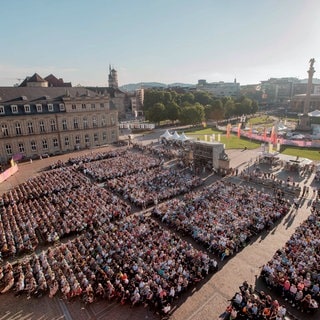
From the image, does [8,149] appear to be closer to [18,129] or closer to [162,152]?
[18,129]

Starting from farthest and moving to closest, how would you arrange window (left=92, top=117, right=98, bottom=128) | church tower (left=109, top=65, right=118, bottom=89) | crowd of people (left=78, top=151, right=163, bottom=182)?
church tower (left=109, top=65, right=118, bottom=89)
window (left=92, top=117, right=98, bottom=128)
crowd of people (left=78, top=151, right=163, bottom=182)

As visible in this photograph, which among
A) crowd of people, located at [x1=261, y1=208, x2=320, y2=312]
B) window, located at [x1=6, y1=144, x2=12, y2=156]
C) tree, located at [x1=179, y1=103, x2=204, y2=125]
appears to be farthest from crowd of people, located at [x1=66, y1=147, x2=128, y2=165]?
crowd of people, located at [x1=261, y1=208, x2=320, y2=312]

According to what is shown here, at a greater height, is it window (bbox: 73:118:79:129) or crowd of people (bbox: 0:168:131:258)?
window (bbox: 73:118:79:129)

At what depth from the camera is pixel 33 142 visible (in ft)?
187

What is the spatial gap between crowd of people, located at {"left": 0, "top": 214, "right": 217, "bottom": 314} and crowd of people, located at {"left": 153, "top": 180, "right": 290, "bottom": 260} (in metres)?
2.26

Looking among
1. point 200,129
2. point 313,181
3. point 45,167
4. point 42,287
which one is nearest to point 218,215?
point 42,287

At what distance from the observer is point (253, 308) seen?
49.2 feet

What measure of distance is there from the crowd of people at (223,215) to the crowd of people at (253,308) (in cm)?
473

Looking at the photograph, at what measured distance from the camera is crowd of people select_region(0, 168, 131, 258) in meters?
23.7

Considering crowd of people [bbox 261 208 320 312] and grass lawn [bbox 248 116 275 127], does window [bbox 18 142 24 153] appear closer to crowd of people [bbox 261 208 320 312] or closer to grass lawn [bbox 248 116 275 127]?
crowd of people [bbox 261 208 320 312]

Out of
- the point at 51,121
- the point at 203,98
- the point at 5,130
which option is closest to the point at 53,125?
the point at 51,121

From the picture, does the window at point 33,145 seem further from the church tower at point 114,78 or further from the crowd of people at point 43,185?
the church tower at point 114,78

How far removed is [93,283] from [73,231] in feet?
26.4

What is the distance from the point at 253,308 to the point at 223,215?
11315 millimetres
